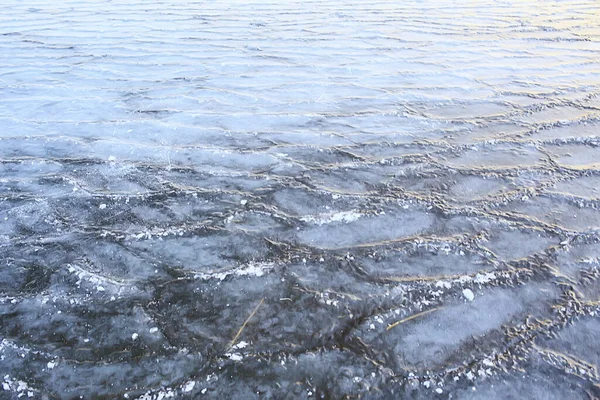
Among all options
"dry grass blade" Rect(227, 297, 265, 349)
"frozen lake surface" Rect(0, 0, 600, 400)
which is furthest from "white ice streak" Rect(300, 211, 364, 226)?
"dry grass blade" Rect(227, 297, 265, 349)

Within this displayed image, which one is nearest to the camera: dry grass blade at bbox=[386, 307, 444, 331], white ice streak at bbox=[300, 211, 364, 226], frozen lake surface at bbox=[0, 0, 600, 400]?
frozen lake surface at bbox=[0, 0, 600, 400]

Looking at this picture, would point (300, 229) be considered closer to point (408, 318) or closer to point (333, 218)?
point (333, 218)

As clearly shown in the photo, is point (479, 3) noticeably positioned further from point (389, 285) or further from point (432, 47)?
point (389, 285)

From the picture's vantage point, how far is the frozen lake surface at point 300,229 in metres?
1.41

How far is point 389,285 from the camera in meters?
1.69

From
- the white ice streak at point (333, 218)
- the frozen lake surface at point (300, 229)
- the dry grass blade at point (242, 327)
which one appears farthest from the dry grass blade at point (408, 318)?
the white ice streak at point (333, 218)

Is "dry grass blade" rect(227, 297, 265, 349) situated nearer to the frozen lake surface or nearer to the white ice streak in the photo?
the frozen lake surface

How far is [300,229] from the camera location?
200 cm

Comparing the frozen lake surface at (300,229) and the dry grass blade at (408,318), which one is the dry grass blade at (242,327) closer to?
the frozen lake surface at (300,229)

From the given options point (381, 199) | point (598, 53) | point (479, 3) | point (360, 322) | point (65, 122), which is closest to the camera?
point (360, 322)

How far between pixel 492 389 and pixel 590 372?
333mm

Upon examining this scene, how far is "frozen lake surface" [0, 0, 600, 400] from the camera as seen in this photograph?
4.64 ft

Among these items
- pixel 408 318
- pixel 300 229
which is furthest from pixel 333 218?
pixel 408 318

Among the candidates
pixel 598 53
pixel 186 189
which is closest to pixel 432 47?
pixel 598 53
